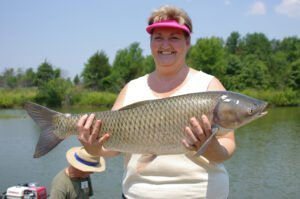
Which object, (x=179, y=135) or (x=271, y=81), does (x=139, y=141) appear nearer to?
(x=179, y=135)

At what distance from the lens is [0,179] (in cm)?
1290

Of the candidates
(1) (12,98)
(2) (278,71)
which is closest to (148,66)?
(1) (12,98)

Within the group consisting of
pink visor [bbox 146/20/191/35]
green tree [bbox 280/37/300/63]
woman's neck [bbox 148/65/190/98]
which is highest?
green tree [bbox 280/37/300/63]

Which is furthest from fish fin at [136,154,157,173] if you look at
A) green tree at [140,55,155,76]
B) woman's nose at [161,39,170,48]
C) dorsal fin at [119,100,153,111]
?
green tree at [140,55,155,76]

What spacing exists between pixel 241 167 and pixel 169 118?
42.1 ft

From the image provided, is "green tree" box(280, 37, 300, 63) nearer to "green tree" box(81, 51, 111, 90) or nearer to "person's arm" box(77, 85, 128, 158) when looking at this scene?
"green tree" box(81, 51, 111, 90)

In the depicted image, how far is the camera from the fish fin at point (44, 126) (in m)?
2.90

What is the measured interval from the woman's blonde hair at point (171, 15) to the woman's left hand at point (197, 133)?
884 mm

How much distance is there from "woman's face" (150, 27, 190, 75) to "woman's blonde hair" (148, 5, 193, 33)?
8cm

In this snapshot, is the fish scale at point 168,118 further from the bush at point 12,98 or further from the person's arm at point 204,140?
the bush at point 12,98

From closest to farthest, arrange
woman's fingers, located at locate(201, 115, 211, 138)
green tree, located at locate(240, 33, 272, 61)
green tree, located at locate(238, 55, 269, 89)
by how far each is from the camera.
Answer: woman's fingers, located at locate(201, 115, 211, 138) < green tree, located at locate(238, 55, 269, 89) < green tree, located at locate(240, 33, 272, 61)

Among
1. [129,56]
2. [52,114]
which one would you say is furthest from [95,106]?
[52,114]

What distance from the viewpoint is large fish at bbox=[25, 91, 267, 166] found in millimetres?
2498

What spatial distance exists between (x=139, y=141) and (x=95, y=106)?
46.3 metres
